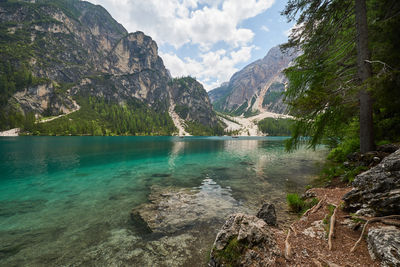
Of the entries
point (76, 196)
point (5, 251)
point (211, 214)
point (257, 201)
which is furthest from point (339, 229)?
point (76, 196)

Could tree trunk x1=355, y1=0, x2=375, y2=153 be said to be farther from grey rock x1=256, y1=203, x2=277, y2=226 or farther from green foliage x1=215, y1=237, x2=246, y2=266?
green foliage x1=215, y1=237, x2=246, y2=266

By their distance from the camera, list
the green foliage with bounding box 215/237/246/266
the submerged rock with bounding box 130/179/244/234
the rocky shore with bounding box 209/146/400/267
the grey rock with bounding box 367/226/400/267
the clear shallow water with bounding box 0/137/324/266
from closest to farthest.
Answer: the grey rock with bounding box 367/226/400/267, the rocky shore with bounding box 209/146/400/267, the green foliage with bounding box 215/237/246/266, the clear shallow water with bounding box 0/137/324/266, the submerged rock with bounding box 130/179/244/234

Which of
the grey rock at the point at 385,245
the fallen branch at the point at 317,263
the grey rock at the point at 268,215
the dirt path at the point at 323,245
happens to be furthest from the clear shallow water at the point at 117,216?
the grey rock at the point at 385,245

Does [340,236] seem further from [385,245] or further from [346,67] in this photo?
[346,67]

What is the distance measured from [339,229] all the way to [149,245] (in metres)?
8.06

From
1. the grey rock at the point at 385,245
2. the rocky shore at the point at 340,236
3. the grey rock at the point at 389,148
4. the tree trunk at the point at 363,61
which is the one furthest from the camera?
the tree trunk at the point at 363,61

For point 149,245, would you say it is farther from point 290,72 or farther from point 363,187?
point 290,72

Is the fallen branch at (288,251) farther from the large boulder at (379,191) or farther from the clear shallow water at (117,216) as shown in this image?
the clear shallow water at (117,216)

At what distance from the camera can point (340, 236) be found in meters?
5.23

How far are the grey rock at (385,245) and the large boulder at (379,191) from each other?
1181 millimetres

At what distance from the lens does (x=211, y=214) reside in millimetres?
11664

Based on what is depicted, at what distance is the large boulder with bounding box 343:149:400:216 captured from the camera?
16.2ft

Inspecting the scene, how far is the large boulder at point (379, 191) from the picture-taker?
16.2 feet

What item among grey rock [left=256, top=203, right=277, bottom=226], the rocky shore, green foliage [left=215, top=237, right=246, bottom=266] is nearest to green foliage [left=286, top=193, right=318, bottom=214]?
grey rock [left=256, top=203, right=277, bottom=226]
